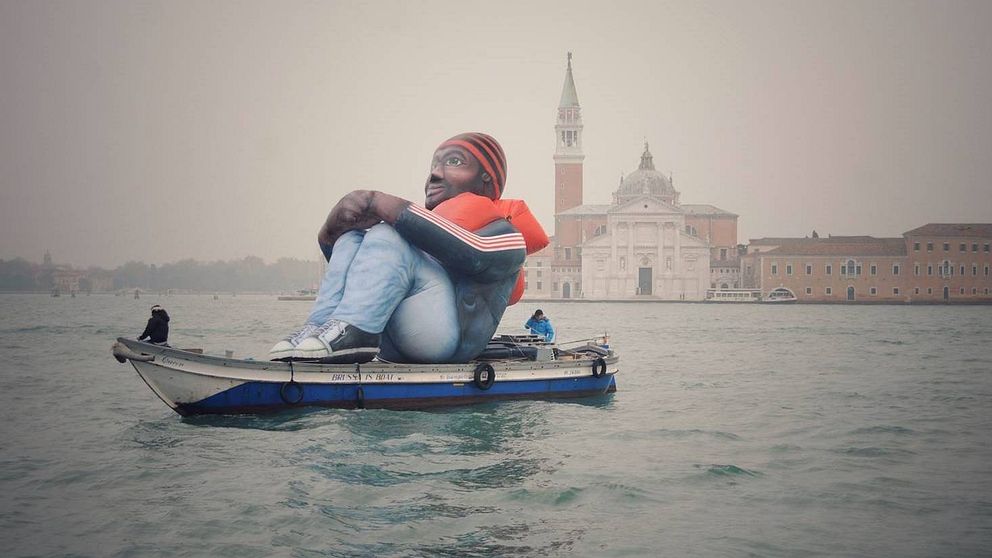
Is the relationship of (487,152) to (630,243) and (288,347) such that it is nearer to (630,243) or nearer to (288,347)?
(288,347)

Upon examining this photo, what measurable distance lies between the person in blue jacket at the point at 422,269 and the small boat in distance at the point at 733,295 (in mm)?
80654

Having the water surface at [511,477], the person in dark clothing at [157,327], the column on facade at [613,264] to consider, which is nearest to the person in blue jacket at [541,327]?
the water surface at [511,477]

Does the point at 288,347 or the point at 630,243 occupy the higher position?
the point at 630,243

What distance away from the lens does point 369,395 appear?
11.0m

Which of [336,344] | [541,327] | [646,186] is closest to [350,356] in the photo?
[336,344]

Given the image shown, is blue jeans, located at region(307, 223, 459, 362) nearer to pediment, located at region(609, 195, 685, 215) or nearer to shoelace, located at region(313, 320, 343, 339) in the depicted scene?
shoelace, located at region(313, 320, 343, 339)

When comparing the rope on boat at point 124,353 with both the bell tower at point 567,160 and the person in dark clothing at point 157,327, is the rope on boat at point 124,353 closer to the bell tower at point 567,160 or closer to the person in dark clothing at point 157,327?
the person in dark clothing at point 157,327

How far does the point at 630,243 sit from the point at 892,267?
24.3m

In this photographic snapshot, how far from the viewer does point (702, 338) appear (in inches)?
1399

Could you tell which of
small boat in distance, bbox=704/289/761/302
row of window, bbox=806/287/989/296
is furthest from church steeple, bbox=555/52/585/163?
row of window, bbox=806/287/989/296


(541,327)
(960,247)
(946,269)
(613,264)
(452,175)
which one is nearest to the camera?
(452,175)

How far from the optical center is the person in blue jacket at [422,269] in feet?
34.9

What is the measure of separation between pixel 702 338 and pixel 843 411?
2175 cm

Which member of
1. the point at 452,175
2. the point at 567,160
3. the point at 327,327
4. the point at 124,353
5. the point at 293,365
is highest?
the point at 567,160
